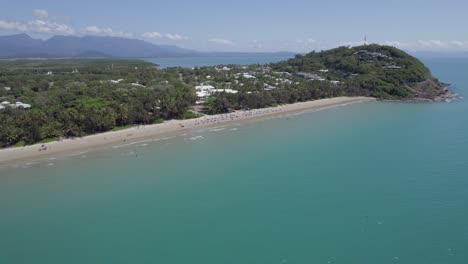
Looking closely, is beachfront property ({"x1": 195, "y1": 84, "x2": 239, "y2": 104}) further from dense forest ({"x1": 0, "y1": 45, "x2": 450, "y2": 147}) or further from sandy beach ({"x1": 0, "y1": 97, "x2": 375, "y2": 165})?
sandy beach ({"x1": 0, "y1": 97, "x2": 375, "y2": 165})

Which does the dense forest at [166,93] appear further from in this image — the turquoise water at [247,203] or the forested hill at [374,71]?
the turquoise water at [247,203]

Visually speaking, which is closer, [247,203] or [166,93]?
[247,203]

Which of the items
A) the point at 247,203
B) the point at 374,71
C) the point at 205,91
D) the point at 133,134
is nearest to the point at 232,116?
the point at 205,91

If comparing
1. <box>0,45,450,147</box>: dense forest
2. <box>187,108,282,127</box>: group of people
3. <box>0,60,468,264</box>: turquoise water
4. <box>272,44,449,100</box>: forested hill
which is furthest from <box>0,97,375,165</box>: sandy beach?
<box>272,44,449,100</box>: forested hill

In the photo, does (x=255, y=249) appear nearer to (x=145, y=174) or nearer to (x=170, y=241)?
(x=170, y=241)

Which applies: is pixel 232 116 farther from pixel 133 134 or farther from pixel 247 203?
pixel 247 203
